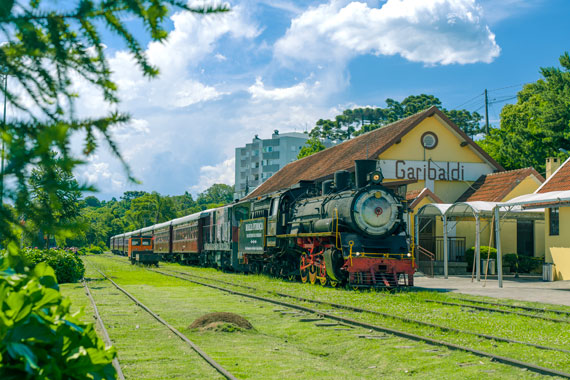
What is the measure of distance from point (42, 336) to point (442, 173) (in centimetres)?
3104

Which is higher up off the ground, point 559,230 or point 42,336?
point 559,230

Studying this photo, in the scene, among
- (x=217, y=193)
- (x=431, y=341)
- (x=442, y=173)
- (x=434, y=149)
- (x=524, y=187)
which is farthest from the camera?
(x=217, y=193)

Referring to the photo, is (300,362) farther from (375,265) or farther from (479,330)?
(375,265)

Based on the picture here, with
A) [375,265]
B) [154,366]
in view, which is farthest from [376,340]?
[375,265]

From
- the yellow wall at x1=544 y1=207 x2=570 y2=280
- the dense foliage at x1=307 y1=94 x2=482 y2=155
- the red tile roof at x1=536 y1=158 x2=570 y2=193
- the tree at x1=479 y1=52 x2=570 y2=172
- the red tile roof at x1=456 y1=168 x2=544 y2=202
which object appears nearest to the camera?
the yellow wall at x1=544 y1=207 x2=570 y2=280

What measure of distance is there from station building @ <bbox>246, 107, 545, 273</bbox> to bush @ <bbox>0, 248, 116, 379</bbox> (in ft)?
85.8

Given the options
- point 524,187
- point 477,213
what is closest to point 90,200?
point 524,187

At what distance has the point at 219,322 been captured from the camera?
9664mm

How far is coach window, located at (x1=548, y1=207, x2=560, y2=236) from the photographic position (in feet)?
76.3

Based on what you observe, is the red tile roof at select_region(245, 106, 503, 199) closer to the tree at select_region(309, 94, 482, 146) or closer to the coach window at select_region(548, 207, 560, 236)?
the coach window at select_region(548, 207, 560, 236)

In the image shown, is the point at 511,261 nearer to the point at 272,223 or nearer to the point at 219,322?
the point at 272,223

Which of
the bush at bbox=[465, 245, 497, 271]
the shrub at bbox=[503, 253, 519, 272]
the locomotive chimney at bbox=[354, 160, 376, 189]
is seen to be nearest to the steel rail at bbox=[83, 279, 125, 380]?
the locomotive chimney at bbox=[354, 160, 376, 189]

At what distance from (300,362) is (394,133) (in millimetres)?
26377

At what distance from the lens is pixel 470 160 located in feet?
108
